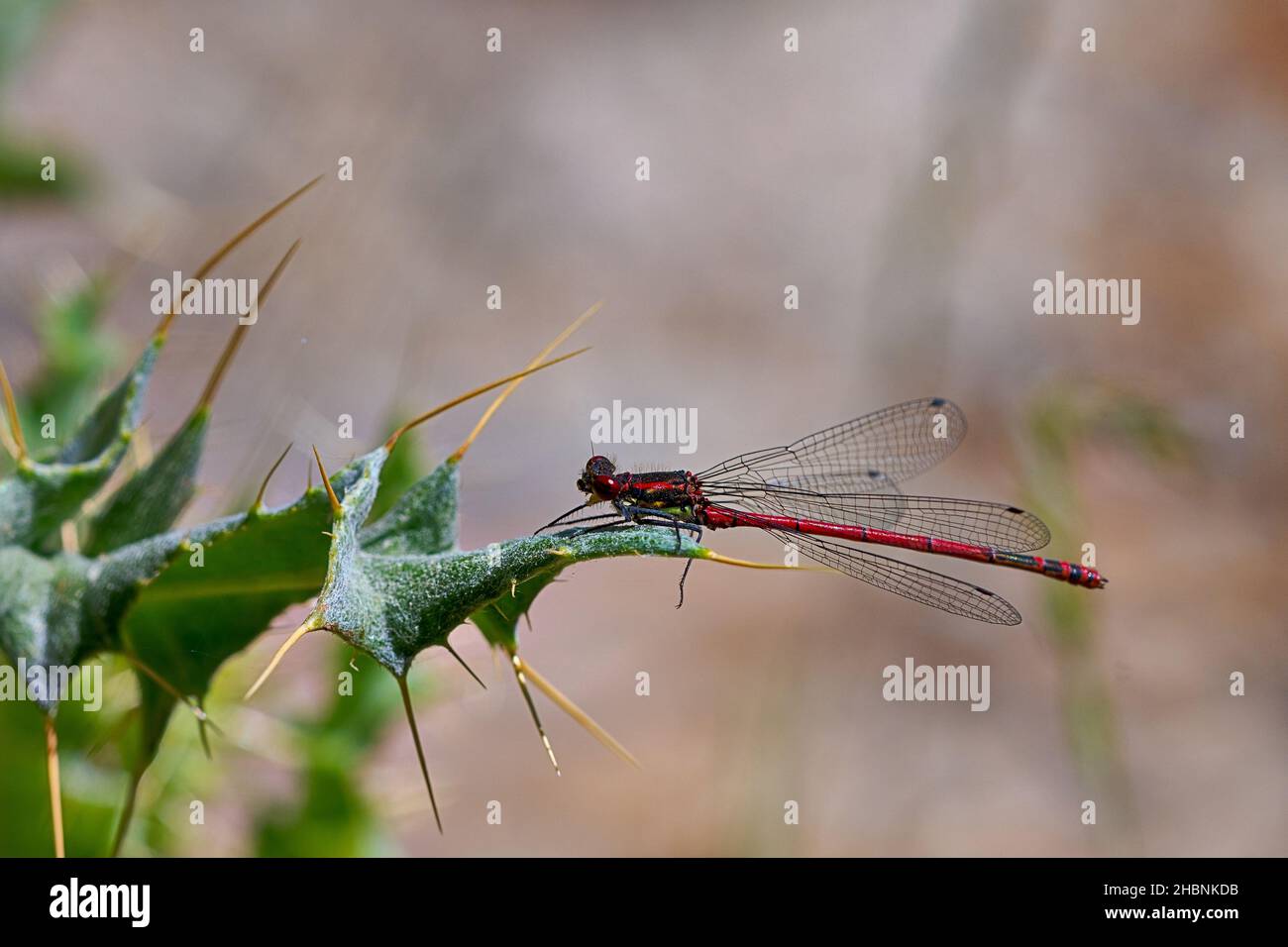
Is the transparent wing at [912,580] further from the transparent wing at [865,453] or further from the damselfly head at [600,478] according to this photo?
the damselfly head at [600,478]

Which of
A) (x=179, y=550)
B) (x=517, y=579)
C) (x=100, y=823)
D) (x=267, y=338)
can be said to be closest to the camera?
(x=517, y=579)

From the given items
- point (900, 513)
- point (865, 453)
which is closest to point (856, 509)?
point (900, 513)

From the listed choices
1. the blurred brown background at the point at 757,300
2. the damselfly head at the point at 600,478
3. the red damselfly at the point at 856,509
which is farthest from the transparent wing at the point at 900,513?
the blurred brown background at the point at 757,300

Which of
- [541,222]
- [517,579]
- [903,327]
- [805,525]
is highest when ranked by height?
[541,222]

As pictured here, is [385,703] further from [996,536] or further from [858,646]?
[858,646]

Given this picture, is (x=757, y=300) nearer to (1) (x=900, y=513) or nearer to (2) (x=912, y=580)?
(1) (x=900, y=513)

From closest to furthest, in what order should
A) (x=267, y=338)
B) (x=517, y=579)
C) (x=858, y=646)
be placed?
1. (x=517, y=579)
2. (x=858, y=646)
3. (x=267, y=338)

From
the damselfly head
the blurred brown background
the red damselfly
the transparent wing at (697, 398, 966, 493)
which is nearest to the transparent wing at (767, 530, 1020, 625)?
the red damselfly
